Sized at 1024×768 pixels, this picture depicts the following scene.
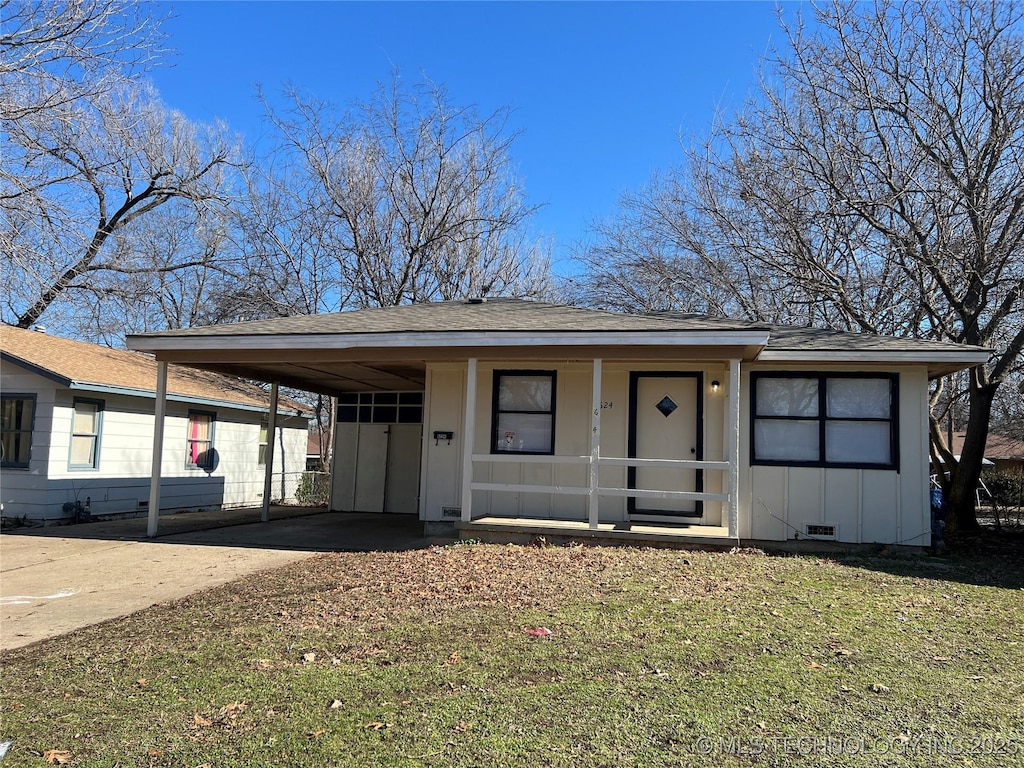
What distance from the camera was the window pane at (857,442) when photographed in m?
8.80

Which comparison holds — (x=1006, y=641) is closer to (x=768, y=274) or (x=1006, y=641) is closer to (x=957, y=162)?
(x=957, y=162)

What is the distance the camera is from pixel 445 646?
466cm

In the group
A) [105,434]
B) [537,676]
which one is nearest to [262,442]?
[105,434]

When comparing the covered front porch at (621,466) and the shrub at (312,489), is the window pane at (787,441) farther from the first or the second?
the shrub at (312,489)

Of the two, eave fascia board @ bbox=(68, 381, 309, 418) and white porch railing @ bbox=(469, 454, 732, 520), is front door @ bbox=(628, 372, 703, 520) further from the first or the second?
eave fascia board @ bbox=(68, 381, 309, 418)

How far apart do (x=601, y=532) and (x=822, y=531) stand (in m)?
2.81

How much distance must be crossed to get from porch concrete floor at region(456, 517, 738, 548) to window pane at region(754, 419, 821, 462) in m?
1.16

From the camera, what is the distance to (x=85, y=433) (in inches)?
499

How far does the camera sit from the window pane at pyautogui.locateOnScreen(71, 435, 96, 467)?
12.4m

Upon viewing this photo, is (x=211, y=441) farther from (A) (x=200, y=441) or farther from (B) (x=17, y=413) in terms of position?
(B) (x=17, y=413)

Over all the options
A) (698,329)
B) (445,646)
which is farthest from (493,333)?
(445,646)

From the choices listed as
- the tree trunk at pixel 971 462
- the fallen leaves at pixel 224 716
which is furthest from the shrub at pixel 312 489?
the fallen leaves at pixel 224 716

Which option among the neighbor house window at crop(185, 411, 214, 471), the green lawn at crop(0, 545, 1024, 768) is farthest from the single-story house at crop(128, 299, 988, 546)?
the neighbor house window at crop(185, 411, 214, 471)

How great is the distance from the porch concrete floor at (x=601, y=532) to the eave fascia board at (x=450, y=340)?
225cm
